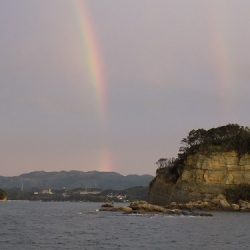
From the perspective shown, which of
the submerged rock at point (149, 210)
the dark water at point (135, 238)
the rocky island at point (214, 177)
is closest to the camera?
the dark water at point (135, 238)

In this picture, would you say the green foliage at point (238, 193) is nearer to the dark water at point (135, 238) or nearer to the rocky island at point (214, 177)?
the rocky island at point (214, 177)

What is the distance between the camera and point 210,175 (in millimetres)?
126562

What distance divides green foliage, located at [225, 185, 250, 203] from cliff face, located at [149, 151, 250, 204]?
86 cm

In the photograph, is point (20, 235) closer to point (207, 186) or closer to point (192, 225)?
point (192, 225)

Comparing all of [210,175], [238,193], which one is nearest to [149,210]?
[210,175]

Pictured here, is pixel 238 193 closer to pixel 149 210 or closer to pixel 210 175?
pixel 210 175

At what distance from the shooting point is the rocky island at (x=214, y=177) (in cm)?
12359

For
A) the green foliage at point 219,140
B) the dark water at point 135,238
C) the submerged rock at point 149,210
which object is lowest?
the dark water at point 135,238

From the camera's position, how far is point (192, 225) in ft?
244

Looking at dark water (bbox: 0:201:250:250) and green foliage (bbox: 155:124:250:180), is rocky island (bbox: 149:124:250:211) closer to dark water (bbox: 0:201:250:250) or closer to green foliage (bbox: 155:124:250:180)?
green foliage (bbox: 155:124:250:180)

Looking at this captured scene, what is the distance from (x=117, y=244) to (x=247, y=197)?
7866 cm

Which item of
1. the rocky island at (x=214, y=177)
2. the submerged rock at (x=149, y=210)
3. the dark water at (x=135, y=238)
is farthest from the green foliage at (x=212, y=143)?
the dark water at (x=135, y=238)

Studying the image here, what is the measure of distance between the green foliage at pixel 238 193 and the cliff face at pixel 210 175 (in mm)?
856

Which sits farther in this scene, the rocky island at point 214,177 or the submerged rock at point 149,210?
the rocky island at point 214,177
